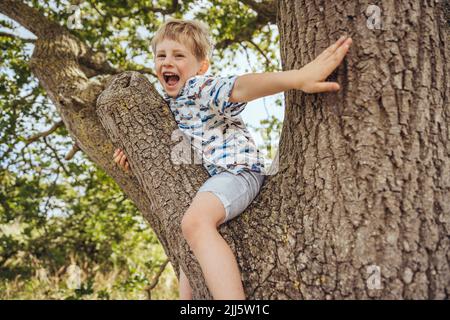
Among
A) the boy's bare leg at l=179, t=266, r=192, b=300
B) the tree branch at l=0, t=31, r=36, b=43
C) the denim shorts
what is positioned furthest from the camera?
the tree branch at l=0, t=31, r=36, b=43

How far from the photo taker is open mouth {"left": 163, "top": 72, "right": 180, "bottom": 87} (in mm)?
2615

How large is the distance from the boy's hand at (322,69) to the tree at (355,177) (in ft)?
0.21

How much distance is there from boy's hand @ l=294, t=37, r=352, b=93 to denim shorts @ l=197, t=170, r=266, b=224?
0.56 m

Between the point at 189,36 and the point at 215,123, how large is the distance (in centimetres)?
61

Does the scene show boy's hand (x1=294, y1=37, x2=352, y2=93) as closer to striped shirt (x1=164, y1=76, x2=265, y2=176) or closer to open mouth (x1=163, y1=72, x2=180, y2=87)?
striped shirt (x1=164, y1=76, x2=265, y2=176)

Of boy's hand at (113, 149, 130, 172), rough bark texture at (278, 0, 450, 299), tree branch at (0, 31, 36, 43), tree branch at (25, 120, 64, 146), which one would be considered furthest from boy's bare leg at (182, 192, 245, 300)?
tree branch at (0, 31, 36, 43)

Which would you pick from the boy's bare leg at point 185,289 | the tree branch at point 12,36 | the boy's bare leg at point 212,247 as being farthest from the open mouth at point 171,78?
the tree branch at point 12,36

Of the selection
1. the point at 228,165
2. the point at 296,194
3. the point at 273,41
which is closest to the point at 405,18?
the point at 296,194

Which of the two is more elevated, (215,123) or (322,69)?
(322,69)

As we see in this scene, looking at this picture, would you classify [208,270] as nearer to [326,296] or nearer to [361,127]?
[326,296]

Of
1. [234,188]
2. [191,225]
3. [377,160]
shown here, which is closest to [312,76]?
[377,160]

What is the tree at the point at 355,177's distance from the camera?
5.82 ft

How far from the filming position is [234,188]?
217cm

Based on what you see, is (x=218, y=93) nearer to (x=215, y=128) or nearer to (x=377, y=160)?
(x=215, y=128)
